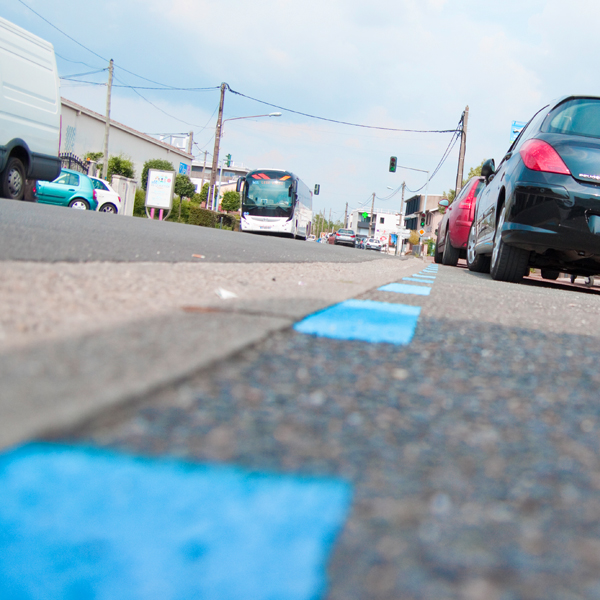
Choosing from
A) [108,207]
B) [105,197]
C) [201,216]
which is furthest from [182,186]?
[105,197]

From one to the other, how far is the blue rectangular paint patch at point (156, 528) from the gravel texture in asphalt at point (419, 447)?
33 mm

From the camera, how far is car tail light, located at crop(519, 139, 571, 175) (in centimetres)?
445

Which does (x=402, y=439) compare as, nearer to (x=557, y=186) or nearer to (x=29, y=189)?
(x=557, y=186)

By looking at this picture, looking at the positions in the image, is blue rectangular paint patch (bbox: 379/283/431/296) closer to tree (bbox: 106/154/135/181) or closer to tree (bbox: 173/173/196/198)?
tree (bbox: 106/154/135/181)

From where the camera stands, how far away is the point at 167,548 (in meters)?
0.61

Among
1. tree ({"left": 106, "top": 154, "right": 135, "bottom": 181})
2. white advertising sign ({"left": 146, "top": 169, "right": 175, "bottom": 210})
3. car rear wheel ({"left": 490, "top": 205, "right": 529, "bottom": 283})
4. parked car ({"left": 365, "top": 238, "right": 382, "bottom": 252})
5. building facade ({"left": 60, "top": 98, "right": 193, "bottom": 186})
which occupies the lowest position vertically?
parked car ({"left": 365, "top": 238, "right": 382, "bottom": 252})

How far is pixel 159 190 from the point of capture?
24062mm

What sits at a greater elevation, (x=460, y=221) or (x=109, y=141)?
(x=109, y=141)

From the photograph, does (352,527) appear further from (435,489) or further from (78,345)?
(78,345)

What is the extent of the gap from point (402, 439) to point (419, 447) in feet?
0.12

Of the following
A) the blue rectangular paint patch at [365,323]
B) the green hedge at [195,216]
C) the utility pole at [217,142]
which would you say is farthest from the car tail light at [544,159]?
the utility pole at [217,142]

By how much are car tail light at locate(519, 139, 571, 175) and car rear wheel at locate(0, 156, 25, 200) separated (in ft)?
24.1

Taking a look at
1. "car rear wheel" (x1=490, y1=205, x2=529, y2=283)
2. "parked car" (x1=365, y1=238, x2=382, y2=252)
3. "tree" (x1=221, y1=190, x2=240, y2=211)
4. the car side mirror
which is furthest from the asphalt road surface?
"tree" (x1=221, y1=190, x2=240, y2=211)

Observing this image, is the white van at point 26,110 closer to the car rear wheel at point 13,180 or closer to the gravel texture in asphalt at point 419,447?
the car rear wheel at point 13,180
